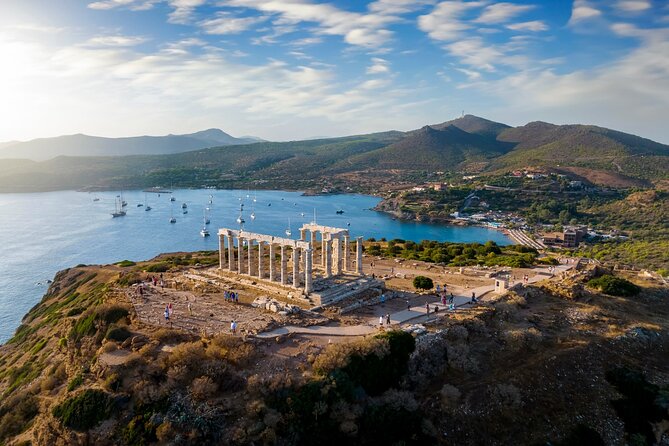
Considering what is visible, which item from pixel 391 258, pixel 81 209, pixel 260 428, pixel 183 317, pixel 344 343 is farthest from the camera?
pixel 81 209

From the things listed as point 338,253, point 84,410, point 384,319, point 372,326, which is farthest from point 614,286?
point 84,410

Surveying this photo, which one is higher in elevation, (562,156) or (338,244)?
(562,156)

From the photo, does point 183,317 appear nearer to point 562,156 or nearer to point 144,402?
point 144,402

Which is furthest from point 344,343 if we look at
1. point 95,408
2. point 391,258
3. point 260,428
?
point 391,258

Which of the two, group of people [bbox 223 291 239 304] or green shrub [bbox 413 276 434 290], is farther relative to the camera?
green shrub [bbox 413 276 434 290]

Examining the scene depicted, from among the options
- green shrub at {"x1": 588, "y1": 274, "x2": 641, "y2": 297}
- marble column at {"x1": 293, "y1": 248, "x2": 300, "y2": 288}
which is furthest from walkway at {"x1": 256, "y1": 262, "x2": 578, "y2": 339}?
green shrub at {"x1": 588, "y1": 274, "x2": 641, "y2": 297}

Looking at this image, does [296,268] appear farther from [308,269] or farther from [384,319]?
[384,319]

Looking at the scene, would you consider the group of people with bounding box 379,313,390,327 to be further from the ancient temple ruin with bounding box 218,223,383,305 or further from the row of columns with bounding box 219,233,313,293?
the row of columns with bounding box 219,233,313,293
